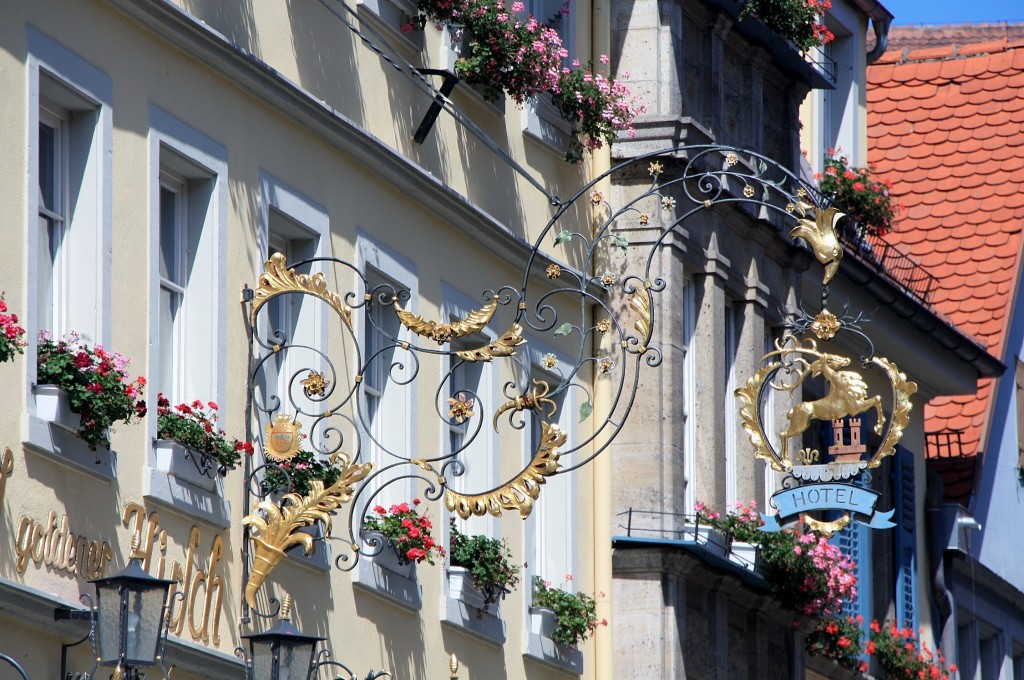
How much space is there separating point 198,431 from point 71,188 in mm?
1258

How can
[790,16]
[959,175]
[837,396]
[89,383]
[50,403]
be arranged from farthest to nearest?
1. [959,175]
2. [790,16]
3. [837,396]
4. [89,383]
5. [50,403]

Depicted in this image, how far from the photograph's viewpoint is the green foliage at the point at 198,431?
1177 cm

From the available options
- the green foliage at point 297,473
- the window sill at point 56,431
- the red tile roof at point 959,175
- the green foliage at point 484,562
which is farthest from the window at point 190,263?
the red tile roof at point 959,175

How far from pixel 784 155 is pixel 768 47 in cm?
114

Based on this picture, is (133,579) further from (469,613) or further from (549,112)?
(549,112)

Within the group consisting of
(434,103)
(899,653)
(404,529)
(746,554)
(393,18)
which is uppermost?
(393,18)

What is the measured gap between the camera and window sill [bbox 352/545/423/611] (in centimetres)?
1373

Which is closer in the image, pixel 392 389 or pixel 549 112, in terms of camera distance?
pixel 392 389

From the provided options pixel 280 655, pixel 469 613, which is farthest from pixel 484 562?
pixel 280 655

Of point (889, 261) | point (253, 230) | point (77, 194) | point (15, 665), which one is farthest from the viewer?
point (889, 261)

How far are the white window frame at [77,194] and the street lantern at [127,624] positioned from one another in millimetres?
866

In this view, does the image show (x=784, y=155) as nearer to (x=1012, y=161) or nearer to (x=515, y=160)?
(x=515, y=160)

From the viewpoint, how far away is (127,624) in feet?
32.9

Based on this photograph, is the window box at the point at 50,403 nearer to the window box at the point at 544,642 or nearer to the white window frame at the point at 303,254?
the white window frame at the point at 303,254
